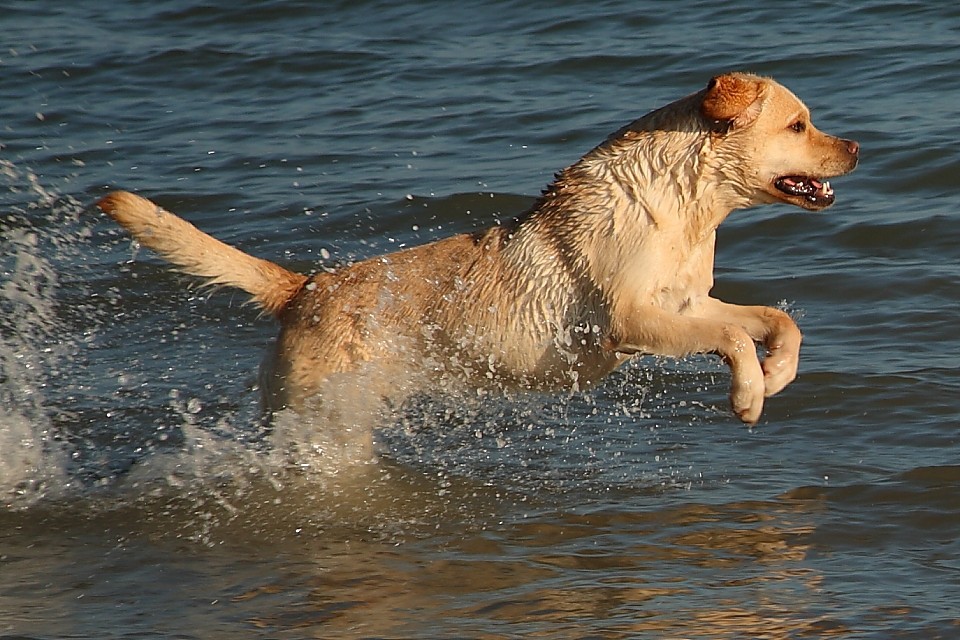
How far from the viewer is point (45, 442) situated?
700 cm

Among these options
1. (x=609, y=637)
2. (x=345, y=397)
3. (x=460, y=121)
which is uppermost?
(x=460, y=121)

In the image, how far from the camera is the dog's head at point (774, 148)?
581 centimetres

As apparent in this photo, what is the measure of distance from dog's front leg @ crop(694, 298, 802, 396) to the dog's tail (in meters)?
1.79

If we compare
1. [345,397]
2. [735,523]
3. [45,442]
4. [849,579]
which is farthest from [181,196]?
[849,579]

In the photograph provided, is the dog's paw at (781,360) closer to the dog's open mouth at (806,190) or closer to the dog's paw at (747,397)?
the dog's paw at (747,397)

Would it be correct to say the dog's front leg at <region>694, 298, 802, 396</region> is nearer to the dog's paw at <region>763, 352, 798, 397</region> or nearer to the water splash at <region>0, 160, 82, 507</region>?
the dog's paw at <region>763, 352, 798, 397</region>

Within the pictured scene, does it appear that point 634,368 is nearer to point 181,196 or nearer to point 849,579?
point 849,579

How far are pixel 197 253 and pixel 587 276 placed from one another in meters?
1.60

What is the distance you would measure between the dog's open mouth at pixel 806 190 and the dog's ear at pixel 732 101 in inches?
12.3

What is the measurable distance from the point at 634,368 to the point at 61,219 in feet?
→ 17.1

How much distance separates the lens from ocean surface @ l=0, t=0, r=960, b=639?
206 inches

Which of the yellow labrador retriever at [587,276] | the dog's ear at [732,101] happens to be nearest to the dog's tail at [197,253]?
the yellow labrador retriever at [587,276]

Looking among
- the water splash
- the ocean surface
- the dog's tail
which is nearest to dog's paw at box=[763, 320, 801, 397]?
the ocean surface

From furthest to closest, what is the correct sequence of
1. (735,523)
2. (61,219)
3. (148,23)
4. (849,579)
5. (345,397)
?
(148,23) < (61,219) < (345,397) < (735,523) < (849,579)
